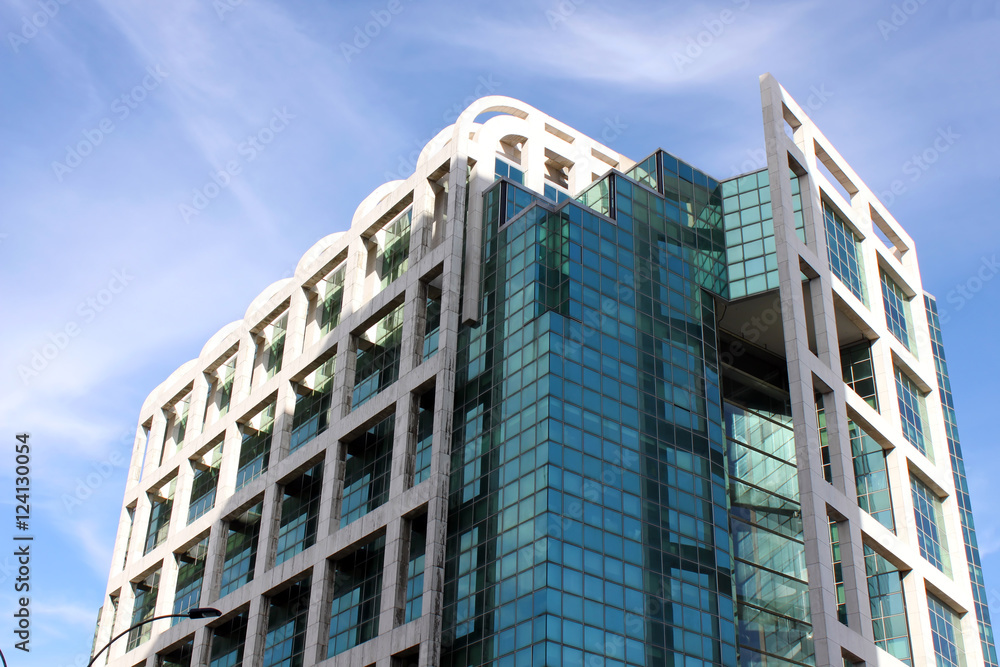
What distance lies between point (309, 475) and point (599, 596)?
25.3 metres

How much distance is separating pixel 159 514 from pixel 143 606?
23.7 feet

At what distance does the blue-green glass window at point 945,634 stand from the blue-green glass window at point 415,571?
28.6 m

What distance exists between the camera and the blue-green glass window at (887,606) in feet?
210

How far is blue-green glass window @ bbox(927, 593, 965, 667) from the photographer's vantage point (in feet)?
217

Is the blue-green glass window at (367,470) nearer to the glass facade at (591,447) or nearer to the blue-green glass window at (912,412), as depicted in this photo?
the glass facade at (591,447)

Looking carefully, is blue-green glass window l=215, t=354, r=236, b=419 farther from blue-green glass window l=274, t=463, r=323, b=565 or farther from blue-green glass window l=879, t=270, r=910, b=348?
blue-green glass window l=879, t=270, r=910, b=348

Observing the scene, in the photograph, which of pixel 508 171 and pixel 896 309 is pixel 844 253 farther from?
pixel 508 171

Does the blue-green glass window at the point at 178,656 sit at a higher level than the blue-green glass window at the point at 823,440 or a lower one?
lower

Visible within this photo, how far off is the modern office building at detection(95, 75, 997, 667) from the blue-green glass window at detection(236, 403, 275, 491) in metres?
0.30

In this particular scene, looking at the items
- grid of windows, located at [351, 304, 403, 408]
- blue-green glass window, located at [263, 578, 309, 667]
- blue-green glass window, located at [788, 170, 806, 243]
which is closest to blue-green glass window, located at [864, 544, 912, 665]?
blue-green glass window, located at [788, 170, 806, 243]

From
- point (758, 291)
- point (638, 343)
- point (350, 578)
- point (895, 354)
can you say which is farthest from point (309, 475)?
point (895, 354)

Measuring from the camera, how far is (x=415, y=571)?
59281 millimetres

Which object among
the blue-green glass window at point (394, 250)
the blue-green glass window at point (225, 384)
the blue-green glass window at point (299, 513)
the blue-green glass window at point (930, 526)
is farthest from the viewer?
the blue-green glass window at point (225, 384)

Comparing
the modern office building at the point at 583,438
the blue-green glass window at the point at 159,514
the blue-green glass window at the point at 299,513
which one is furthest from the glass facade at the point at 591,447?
the blue-green glass window at the point at 159,514
